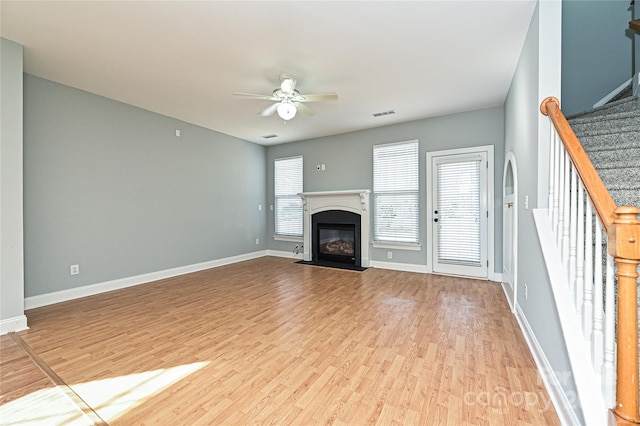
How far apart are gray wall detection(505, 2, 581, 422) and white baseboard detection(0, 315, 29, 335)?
14.4ft

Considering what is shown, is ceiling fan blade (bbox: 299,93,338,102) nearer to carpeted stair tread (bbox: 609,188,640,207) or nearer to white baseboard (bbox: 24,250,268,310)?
carpeted stair tread (bbox: 609,188,640,207)

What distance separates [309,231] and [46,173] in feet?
13.6

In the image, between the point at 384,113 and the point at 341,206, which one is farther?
the point at 341,206

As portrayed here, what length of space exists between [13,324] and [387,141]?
547 cm

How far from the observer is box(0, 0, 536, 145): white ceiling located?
221cm

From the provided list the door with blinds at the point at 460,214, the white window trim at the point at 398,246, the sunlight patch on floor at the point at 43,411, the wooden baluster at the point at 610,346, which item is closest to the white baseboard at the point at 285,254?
the white window trim at the point at 398,246

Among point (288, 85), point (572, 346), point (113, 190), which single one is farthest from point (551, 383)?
point (113, 190)

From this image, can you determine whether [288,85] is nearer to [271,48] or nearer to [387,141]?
[271,48]

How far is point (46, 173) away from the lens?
331 cm

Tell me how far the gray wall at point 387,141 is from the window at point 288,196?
0.18 metres

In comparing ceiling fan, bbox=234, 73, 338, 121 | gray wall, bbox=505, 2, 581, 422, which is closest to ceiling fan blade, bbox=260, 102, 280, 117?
ceiling fan, bbox=234, 73, 338, 121

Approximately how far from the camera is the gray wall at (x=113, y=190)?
3.27m

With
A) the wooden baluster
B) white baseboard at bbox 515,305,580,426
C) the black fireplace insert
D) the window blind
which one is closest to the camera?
the wooden baluster

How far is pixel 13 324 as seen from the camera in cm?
262
